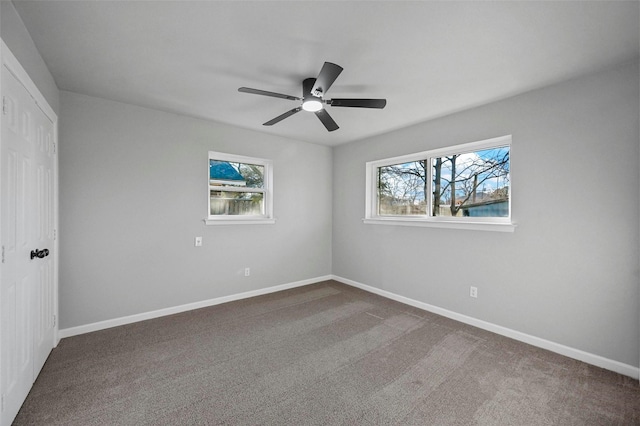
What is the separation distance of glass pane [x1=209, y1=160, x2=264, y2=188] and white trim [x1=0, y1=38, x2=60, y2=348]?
1.54 m

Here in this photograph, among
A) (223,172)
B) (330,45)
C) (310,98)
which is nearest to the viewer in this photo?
(330,45)

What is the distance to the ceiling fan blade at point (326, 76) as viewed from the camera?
6.08ft

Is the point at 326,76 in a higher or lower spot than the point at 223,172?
higher

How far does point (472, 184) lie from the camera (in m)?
3.34

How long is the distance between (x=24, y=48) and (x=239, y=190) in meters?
2.51

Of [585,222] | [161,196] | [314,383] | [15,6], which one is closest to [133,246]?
[161,196]

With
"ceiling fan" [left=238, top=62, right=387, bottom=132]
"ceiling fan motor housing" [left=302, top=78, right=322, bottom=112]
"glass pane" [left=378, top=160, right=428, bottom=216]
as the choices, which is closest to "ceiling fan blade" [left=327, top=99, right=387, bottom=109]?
"ceiling fan" [left=238, top=62, right=387, bottom=132]

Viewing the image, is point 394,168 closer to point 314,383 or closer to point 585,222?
point 585,222

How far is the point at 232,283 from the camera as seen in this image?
394cm

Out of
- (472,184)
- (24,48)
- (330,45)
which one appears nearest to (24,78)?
(24,48)

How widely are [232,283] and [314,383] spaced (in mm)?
2212

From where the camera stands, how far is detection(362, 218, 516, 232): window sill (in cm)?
291

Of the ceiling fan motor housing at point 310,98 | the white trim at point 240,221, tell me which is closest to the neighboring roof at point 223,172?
the white trim at point 240,221

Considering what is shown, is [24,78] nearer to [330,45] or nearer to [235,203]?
[330,45]
